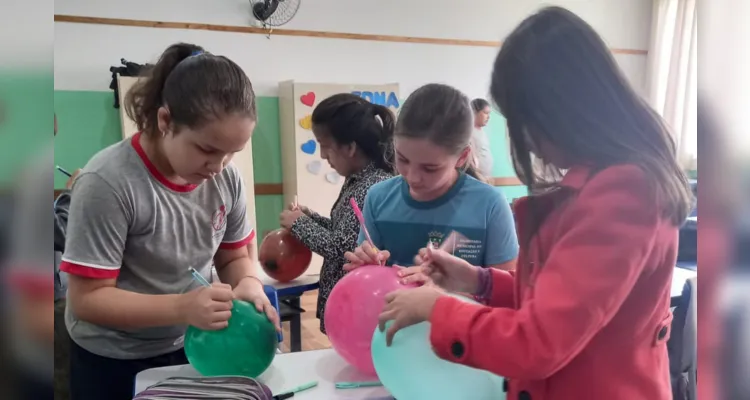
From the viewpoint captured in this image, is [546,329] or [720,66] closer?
[720,66]

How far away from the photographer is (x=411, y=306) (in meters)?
0.81

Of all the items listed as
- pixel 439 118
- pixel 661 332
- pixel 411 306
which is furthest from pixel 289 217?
pixel 661 332

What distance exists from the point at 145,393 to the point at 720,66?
95 cm

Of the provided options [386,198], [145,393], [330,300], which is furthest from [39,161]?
[386,198]

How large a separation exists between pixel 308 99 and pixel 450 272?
3.56 metres

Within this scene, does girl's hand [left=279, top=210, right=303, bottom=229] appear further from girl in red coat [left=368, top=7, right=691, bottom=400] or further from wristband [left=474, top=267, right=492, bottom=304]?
girl in red coat [left=368, top=7, right=691, bottom=400]

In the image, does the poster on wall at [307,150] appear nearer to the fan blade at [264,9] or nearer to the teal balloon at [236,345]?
the fan blade at [264,9]

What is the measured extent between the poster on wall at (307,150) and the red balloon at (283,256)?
6.66ft

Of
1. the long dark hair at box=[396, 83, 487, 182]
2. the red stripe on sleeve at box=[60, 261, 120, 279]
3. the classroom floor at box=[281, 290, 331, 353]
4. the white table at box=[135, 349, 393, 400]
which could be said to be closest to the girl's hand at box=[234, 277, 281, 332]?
the white table at box=[135, 349, 393, 400]

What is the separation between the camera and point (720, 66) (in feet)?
0.88

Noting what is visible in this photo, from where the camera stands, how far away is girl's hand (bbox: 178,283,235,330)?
1047 millimetres

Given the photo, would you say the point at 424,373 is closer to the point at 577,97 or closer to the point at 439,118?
the point at 577,97

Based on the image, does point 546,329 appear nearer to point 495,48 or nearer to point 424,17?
point 495,48

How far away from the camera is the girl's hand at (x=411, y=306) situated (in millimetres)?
798
